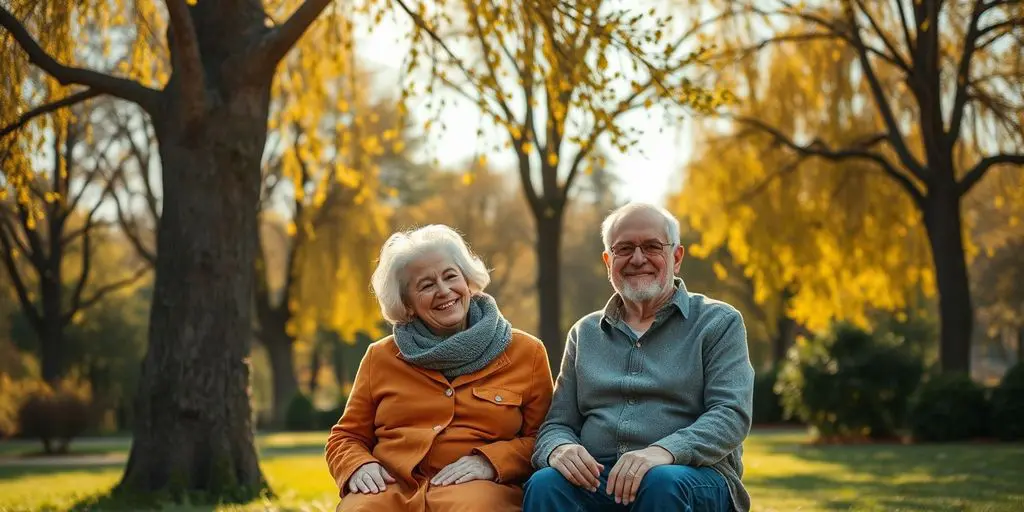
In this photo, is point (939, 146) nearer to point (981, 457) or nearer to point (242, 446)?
point (981, 457)

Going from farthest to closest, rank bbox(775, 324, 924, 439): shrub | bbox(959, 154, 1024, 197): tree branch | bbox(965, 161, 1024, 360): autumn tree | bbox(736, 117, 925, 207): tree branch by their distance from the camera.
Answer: bbox(965, 161, 1024, 360): autumn tree, bbox(775, 324, 924, 439): shrub, bbox(736, 117, 925, 207): tree branch, bbox(959, 154, 1024, 197): tree branch

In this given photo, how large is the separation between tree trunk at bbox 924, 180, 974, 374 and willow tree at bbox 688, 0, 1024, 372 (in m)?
0.01

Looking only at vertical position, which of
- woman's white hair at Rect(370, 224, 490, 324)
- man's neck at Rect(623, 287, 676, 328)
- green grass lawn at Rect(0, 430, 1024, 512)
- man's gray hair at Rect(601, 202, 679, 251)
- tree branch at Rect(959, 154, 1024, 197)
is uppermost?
tree branch at Rect(959, 154, 1024, 197)

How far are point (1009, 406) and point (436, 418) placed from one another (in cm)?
1116

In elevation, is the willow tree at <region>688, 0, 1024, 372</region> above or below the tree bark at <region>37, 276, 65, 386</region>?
above

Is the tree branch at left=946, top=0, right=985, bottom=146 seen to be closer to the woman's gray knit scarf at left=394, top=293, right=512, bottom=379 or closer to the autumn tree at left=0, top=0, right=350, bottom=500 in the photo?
the autumn tree at left=0, top=0, right=350, bottom=500

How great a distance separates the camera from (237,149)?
308 inches

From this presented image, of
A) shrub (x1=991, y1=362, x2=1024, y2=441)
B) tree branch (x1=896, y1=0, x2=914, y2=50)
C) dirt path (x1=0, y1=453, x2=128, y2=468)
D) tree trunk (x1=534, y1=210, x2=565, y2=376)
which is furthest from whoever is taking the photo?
dirt path (x1=0, y1=453, x2=128, y2=468)

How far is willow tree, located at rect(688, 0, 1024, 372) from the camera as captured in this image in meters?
14.3

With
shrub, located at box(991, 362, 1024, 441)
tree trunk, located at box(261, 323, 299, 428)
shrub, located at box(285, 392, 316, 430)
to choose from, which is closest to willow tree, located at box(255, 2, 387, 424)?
tree trunk, located at box(261, 323, 299, 428)

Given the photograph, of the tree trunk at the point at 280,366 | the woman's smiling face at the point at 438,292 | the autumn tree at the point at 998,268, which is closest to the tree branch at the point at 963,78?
the autumn tree at the point at 998,268

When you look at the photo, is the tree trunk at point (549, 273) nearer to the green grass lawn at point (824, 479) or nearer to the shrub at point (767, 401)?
the green grass lawn at point (824, 479)

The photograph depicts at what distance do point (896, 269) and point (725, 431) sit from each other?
1480 centimetres

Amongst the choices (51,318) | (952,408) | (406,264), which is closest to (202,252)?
(406,264)
